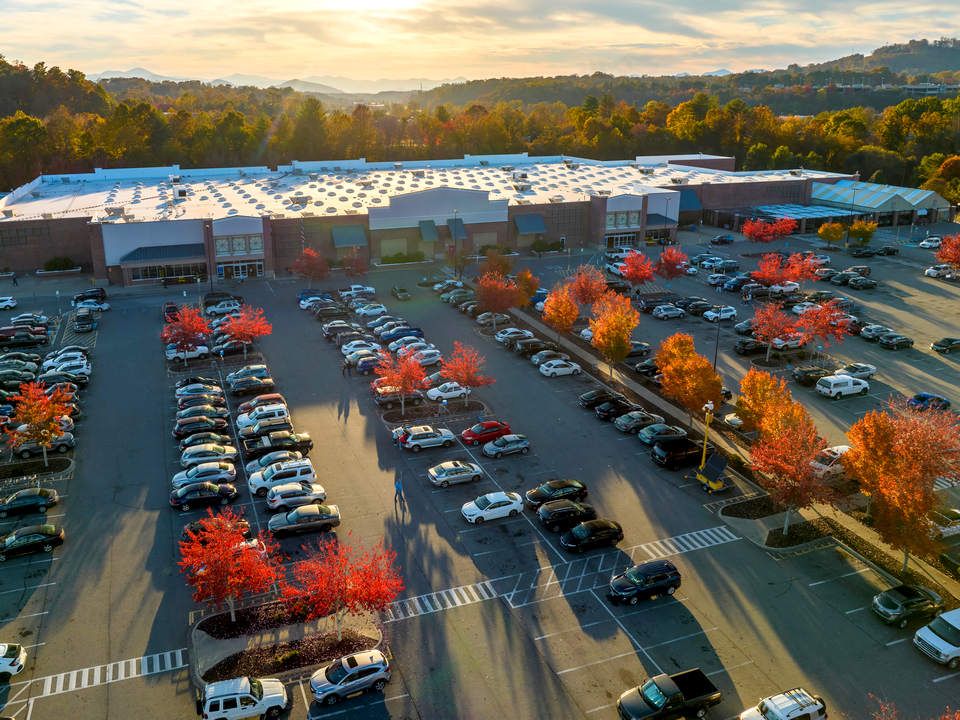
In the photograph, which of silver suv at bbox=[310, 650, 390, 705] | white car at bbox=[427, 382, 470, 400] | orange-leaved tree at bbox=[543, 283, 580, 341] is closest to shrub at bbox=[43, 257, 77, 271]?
white car at bbox=[427, 382, 470, 400]

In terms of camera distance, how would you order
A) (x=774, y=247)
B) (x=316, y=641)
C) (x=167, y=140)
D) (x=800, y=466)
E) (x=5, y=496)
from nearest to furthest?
(x=316, y=641) → (x=800, y=466) → (x=5, y=496) → (x=774, y=247) → (x=167, y=140)

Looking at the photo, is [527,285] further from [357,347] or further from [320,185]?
[320,185]

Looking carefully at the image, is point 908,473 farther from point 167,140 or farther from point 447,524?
point 167,140

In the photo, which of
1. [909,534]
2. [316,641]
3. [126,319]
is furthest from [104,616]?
[126,319]

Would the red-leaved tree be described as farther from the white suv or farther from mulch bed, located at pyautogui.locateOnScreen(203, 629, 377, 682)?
the white suv

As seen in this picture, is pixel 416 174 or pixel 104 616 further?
pixel 416 174

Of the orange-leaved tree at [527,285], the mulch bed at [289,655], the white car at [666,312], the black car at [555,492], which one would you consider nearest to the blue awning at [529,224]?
the orange-leaved tree at [527,285]

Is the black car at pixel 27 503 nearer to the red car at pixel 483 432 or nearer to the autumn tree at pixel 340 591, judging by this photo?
the autumn tree at pixel 340 591
